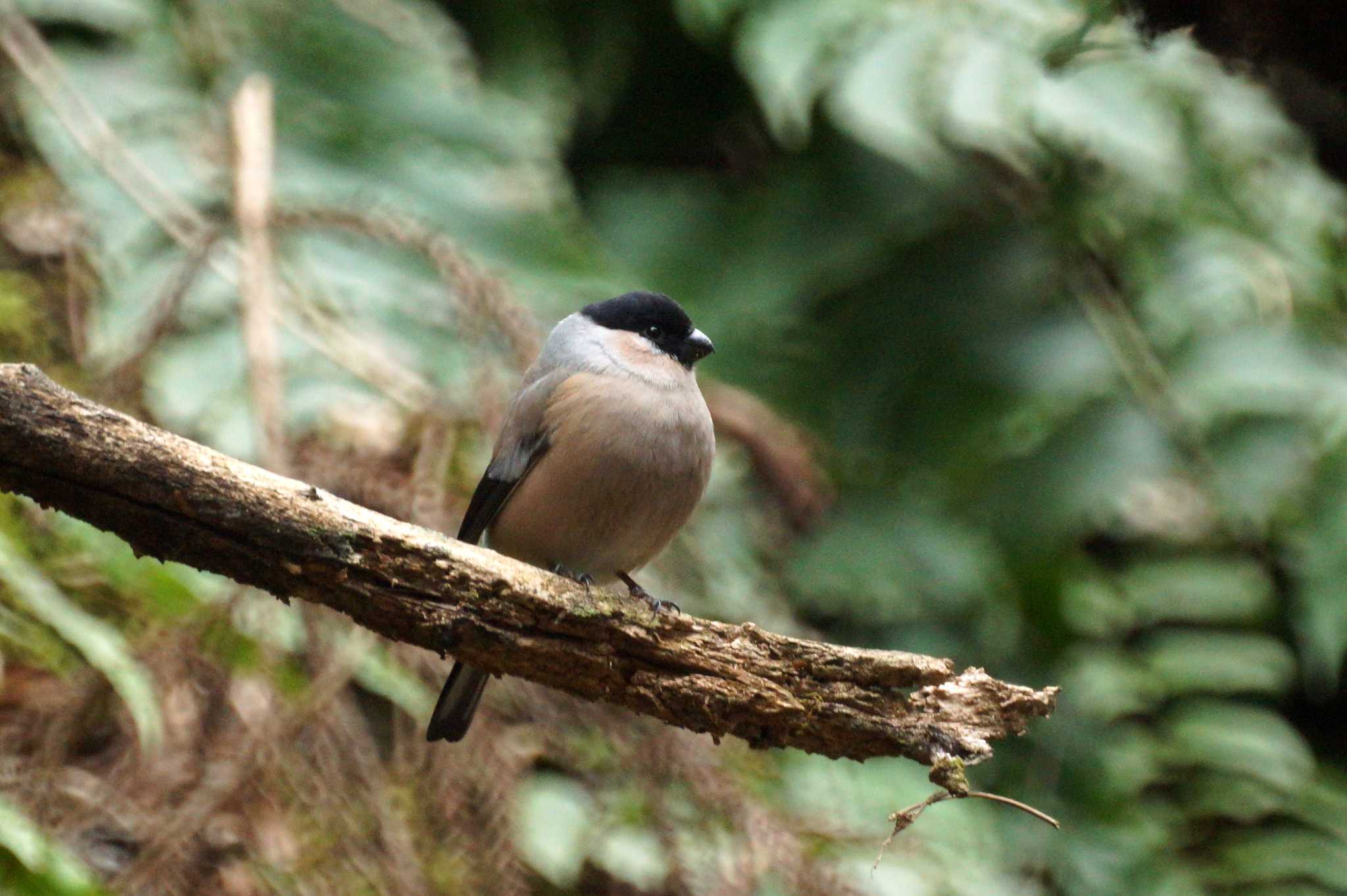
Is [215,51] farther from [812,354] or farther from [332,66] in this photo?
[812,354]

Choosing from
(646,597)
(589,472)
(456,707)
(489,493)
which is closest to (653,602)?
(646,597)

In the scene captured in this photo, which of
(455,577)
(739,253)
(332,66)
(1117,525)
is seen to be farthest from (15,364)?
(1117,525)

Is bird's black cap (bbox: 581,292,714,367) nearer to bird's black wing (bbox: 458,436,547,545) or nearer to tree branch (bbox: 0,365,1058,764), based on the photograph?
bird's black wing (bbox: 458,436,547,545)

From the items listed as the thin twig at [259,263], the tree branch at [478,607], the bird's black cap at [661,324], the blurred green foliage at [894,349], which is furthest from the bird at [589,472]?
the tree branch at [478,607]

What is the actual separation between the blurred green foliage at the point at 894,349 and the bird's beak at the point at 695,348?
651 mm

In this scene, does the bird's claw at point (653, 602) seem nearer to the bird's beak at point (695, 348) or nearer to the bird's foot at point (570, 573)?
→ the bird's foot at point (570, 573)

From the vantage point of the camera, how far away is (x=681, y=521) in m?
4.02

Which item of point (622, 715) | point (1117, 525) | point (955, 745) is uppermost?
point (955, 745)

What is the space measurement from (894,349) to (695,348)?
199 cm

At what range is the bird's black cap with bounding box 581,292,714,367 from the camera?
4.49 m

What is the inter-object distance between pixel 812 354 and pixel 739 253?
582mm

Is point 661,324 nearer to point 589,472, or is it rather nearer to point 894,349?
point 589,472

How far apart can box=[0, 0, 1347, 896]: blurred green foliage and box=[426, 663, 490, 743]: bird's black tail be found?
13.7 inches

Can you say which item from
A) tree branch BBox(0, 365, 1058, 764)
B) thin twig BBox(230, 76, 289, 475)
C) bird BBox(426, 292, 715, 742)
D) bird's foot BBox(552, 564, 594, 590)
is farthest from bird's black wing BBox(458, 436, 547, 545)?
tree branch BBox(0, 365, 1058, 764)
